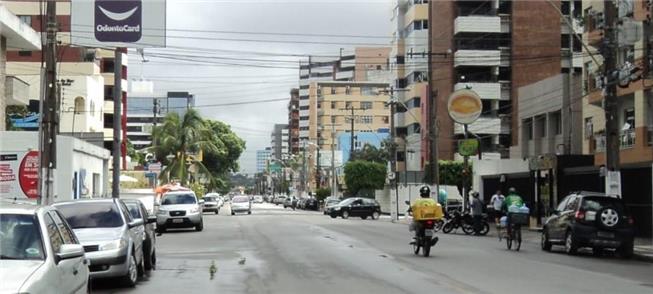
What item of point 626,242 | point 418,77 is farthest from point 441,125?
point 626,242

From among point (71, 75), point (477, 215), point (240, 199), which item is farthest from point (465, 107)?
point (71, 75)

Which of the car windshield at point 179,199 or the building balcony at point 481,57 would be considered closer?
the car windshield at point 179,199

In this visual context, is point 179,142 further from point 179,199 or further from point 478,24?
point 179,199

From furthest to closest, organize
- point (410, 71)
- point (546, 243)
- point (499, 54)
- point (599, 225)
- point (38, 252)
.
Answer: point (410, 71), point (499, 54), point (546, 243), point (599, 225), point (38, 252)

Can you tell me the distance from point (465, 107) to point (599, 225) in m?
19.5

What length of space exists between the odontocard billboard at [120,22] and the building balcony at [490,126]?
40.3 metres

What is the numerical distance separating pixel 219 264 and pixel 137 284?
3.91 meters

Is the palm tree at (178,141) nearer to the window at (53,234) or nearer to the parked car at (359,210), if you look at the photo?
the parked car at (359,210)

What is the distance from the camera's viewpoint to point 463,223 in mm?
33875

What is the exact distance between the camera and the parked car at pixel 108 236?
13211 millimetres

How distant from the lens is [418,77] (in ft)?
260

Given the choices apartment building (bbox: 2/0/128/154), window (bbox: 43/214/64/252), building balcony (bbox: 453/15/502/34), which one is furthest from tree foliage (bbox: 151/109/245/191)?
window (bbox: 43/214/64/252)

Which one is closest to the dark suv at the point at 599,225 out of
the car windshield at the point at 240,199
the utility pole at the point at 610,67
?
the utility pole at the point at 610,67

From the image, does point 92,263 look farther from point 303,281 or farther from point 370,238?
point 370,238
